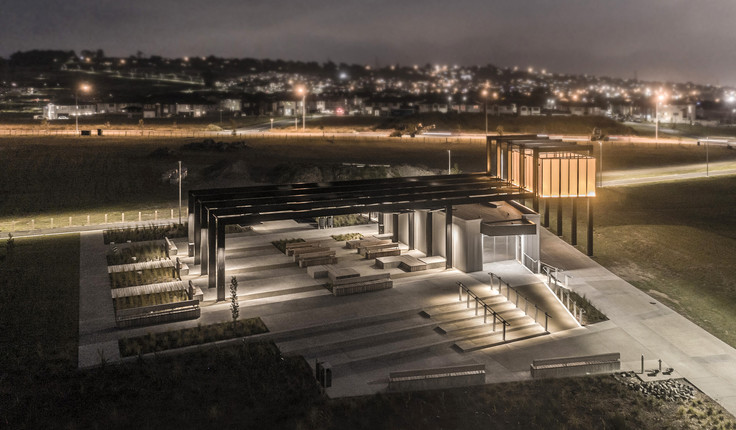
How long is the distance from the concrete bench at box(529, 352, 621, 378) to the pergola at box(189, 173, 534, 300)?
9.54 meters

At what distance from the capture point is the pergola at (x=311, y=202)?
23.8 m

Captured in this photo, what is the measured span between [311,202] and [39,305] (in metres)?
11.3

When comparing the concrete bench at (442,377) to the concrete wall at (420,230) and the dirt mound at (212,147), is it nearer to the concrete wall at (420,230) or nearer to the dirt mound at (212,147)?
the concrete wall at (420,230)

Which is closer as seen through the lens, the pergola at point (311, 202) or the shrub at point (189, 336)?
the shrub at point (189, 336)

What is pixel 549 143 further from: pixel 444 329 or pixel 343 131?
pixel 343 131

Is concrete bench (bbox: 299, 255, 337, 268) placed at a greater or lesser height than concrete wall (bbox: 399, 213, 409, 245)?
lesser

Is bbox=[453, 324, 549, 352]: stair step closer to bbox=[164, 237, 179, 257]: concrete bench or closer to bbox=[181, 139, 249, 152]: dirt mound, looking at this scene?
bbox=[164, 237, 179, 257]: concrete bench

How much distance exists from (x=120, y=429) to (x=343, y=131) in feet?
282

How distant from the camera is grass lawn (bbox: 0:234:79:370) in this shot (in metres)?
18.0

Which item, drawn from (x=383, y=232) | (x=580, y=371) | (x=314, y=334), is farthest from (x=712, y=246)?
(x=314, y=334)

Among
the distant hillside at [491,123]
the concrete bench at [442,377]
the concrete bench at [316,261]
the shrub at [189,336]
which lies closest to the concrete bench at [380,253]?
the concrete bench at [316,261]

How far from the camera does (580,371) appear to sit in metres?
17.7

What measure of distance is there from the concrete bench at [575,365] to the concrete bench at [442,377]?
5.83ft

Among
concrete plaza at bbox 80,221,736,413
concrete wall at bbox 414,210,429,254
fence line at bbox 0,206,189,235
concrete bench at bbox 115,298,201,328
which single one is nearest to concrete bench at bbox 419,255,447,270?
concrete plaza at bbox 80,221,736,413
